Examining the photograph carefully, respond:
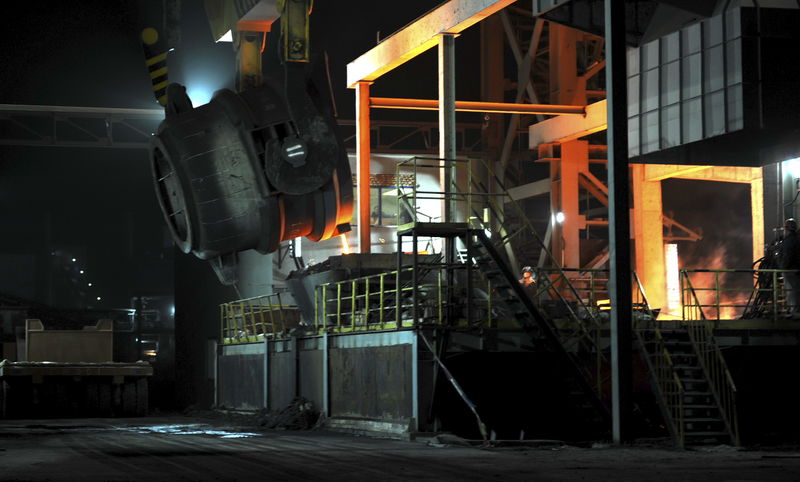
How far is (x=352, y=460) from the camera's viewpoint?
13961 millimetres

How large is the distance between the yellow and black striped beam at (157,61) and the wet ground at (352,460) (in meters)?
6.21

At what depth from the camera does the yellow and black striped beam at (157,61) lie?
→ 66.9 ft

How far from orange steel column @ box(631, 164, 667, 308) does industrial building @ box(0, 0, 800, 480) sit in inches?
2.4

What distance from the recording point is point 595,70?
32906 mm

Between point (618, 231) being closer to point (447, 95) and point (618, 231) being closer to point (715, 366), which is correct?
point (715, 366)

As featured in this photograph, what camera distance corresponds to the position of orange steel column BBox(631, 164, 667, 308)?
98.0 feet

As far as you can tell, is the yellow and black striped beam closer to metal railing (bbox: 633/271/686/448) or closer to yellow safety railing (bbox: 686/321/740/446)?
metal railing (bbox: 633/271/686/448)

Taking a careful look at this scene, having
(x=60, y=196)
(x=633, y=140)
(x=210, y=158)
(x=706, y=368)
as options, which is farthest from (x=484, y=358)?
(x=60, y=196)

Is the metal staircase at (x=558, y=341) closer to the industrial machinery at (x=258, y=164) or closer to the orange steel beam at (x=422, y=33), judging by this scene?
the industrial machinery at (x=258, y=164)

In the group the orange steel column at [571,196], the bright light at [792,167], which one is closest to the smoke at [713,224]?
the orange steel column at [571,196]

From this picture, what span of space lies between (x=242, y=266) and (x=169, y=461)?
1660 cm

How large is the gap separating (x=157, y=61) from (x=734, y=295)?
20477 millimetres

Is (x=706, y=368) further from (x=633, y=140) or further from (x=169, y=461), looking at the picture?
(x=169, y=461)

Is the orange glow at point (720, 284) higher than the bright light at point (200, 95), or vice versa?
the bright light at point (200, 95)
